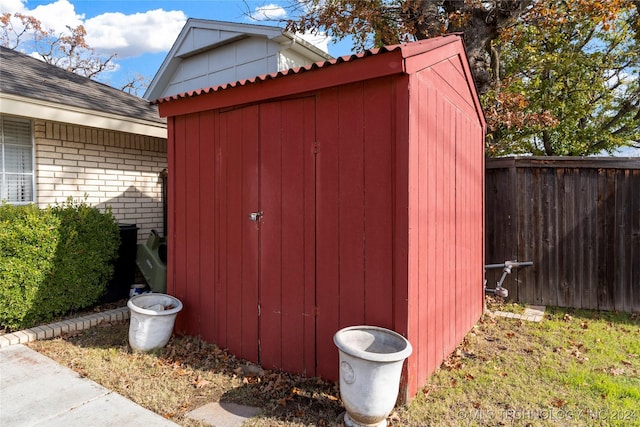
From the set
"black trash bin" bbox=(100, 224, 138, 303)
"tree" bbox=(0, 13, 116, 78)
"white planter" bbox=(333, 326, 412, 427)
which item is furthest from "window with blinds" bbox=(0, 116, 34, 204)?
"tree" bbox=(0, 13, 116, 78)

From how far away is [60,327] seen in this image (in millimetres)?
4453

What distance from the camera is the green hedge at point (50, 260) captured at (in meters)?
4.31

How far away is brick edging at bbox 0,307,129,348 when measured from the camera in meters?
4.15

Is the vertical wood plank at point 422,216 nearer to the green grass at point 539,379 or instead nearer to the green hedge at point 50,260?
the green grass at point 539,379

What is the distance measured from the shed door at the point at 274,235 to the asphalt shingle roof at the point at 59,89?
2.89 m

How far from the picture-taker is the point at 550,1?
25.5 feet

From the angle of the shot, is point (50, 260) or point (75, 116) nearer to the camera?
point (50, 260)

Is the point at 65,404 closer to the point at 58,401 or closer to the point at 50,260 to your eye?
the point at 58,401

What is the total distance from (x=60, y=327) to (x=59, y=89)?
364 cm

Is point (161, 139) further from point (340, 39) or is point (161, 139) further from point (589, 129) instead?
point (589, 129)

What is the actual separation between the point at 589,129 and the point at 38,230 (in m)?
14.7

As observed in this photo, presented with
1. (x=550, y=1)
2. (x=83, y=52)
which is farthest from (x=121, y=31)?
(x=550, y=1)

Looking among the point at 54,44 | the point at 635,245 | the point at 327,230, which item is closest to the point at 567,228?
the point at 635,245

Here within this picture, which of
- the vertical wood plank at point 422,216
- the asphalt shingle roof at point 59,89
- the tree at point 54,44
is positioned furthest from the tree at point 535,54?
the tree at point 54,44
